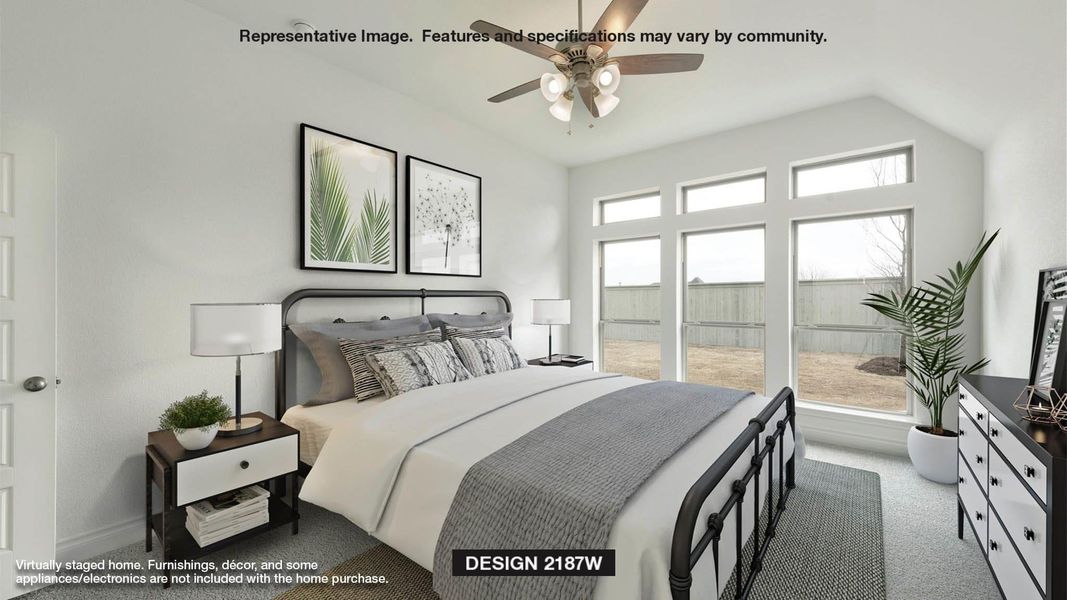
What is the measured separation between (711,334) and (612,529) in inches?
142

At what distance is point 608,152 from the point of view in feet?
15.9

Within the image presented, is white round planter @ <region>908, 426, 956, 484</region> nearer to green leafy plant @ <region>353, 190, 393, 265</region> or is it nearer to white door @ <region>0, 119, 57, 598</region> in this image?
green leafy plant @ <region>353, 190, 393, 265</region>

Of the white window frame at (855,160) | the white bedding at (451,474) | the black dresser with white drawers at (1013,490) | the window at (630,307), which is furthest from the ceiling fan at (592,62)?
the window at (630,307)

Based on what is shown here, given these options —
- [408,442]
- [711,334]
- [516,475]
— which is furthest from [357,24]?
[711,334]

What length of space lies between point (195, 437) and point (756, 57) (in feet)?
12.6

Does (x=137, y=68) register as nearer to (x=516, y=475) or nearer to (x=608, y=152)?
(x=516, y=475)

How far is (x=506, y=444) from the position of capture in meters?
1.84

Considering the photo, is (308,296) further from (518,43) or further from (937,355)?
(937,355)

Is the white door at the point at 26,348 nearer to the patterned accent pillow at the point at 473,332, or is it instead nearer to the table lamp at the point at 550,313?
the patterned accent pillow at the point at 473,332

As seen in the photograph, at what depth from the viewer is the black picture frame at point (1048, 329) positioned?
5.74 feet

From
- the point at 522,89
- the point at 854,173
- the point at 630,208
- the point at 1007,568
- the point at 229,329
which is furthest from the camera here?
the point at 630,208

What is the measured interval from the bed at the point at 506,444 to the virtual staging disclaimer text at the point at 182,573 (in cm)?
31

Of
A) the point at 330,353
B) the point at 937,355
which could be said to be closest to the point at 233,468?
the point at 330,353

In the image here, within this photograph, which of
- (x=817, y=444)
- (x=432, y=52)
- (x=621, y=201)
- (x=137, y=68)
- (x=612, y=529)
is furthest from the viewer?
(x=621, y=201)
